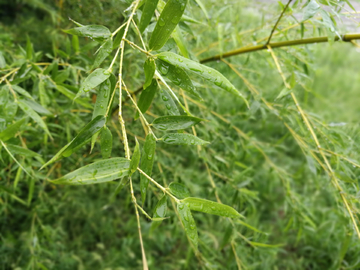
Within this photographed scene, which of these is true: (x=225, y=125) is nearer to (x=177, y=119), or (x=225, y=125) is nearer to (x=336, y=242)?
(x=177, y=119)

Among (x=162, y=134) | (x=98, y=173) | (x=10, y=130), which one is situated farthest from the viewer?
(x=162, y=134)

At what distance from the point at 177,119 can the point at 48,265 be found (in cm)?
88

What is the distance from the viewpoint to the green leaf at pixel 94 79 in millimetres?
279

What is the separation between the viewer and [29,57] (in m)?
0.57

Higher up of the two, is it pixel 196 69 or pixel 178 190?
pixel 196 69

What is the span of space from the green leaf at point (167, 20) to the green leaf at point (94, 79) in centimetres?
6

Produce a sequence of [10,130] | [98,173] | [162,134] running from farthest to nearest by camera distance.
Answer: [162,134] → [10,130] → [98,173]

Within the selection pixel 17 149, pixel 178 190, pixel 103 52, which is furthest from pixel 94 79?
pixel 17 149

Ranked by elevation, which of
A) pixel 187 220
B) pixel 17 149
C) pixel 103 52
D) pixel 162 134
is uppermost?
pixel 103 52

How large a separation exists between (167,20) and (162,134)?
534mm

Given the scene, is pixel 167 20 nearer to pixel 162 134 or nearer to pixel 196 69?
pixel 196 69

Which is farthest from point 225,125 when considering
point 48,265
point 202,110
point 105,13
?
point 48,265

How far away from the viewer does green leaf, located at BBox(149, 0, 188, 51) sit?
0.29 metres

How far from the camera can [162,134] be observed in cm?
81
